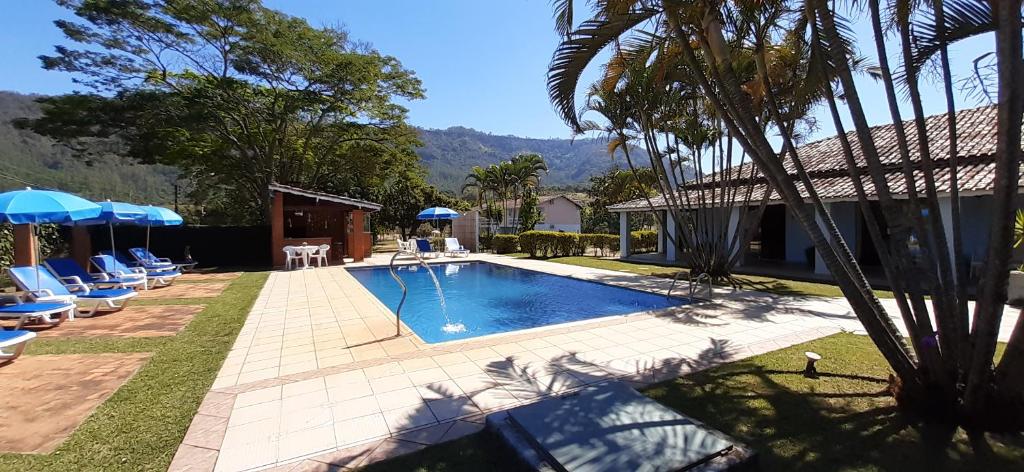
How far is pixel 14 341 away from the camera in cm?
540

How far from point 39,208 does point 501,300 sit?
376 inches

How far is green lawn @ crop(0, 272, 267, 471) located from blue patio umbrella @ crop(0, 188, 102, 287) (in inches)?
89.0

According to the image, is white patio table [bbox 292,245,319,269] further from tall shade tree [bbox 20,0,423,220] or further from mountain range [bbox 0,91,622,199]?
mountain range [bbox 0,91,622,199]

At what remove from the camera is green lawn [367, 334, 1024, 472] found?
311 centimetres


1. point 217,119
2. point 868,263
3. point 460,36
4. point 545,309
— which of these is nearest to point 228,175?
point 217,119

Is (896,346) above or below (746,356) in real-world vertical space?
above

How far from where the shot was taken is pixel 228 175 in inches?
973

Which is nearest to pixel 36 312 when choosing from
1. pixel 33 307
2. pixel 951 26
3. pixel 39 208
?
pixel 33 307

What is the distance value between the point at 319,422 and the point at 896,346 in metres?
5.25

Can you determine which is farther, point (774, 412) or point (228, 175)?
point (228, 175)

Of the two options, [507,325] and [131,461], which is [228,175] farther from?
→ [131,461]

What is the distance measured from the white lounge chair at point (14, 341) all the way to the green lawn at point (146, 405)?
0.33 m

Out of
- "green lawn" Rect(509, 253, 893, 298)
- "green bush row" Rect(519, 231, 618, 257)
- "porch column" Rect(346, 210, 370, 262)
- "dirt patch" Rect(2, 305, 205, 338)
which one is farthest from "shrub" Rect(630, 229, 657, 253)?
"dirt patch" Rect(2, 305, 205, 338)

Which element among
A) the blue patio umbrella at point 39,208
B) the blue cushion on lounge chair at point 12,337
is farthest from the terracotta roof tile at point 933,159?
the blue patio umbrella at point 39,208
